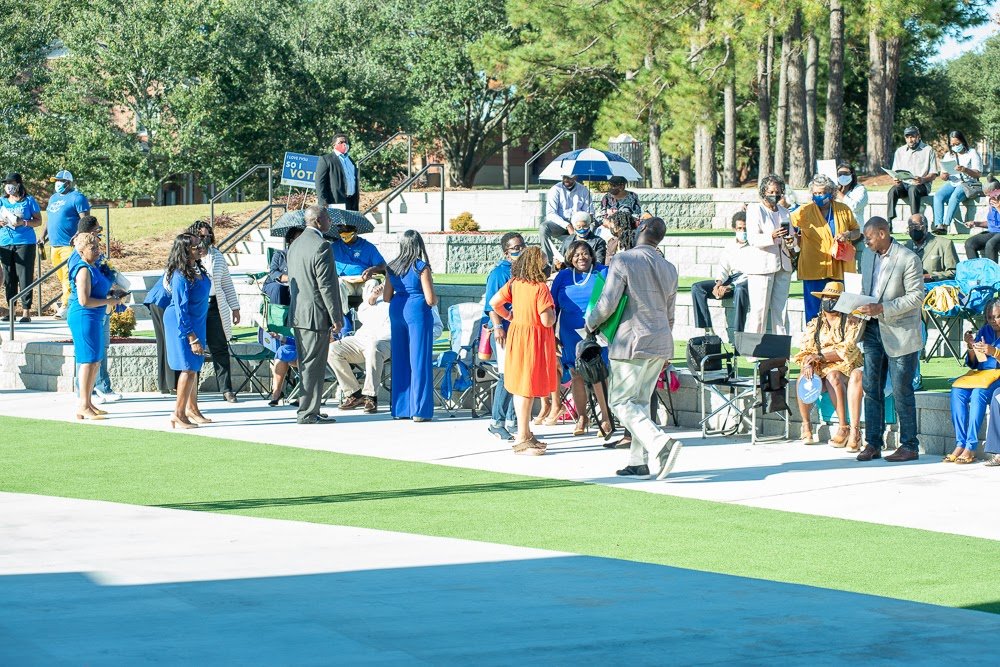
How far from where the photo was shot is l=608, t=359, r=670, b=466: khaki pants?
35.1ft

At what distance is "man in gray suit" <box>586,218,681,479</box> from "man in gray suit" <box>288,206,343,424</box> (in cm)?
329

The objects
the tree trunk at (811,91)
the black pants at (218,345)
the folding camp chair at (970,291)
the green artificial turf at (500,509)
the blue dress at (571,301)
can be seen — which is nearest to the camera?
the green artificial turf at (500,509)

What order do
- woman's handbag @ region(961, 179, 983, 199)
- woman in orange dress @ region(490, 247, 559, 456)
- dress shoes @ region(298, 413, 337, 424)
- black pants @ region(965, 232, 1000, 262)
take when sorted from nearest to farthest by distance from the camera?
woman in orange dress @ region(490, 247, 559, 456), dress shoes @ region(298, 413, 337, 424), black pants @ region(965, 232, 1000, 262), woman's handbag @ region(961, 179, 983, 199)

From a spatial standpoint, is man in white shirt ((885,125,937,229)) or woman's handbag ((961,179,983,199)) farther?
woman's handbag ((961,179,983,199))

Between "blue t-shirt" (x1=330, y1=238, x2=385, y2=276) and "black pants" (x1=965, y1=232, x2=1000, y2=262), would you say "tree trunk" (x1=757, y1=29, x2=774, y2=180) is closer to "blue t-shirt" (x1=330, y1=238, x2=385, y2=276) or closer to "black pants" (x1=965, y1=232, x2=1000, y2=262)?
"black pants" (x1=965, y1=232, x2=1000, y2=262)

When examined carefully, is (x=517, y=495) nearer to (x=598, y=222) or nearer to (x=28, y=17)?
(x=598, y=222)

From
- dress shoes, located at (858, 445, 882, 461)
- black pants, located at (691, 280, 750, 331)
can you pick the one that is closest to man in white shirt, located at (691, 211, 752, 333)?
black pants, located at (691, 280, 750, 331)

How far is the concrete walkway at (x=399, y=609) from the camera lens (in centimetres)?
584

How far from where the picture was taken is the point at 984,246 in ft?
54.6

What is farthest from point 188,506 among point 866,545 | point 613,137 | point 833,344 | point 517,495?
point 613,137

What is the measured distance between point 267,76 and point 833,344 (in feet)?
108

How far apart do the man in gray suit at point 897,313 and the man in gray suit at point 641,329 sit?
168cm

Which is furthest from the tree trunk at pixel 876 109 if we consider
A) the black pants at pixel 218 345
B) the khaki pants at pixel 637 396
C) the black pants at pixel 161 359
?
the khaki pants at pixel 637 396

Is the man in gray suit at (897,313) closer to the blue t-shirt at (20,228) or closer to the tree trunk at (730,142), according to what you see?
the blue t-shirt at (20,228)
